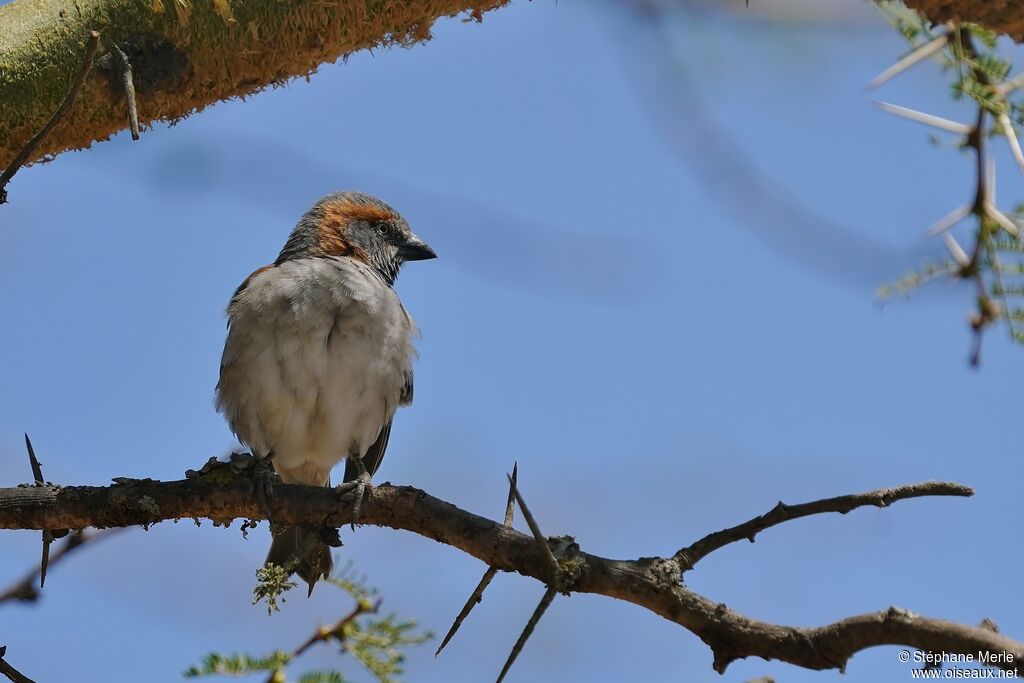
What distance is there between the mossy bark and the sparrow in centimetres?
129

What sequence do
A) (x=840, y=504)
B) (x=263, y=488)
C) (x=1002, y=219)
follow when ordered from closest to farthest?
(x=840, y=504) < (x=1002, y=219) < (x=263, y=488)

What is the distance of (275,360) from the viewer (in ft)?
16.4

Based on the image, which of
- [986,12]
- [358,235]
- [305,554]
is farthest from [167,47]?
[986,12]

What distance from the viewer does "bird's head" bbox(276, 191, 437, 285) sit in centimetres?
600

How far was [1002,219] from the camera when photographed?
11.2 ft

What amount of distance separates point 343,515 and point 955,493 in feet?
6.19

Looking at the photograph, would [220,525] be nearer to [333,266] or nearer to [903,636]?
[333,266]

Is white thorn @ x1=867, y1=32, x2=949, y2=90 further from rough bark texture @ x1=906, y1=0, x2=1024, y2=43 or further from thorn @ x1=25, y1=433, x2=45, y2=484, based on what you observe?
thorn @ x1=25, y1=433, x2=45, y2=484

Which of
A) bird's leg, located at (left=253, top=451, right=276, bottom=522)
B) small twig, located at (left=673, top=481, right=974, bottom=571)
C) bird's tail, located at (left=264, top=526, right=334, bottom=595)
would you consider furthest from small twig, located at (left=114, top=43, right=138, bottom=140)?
small twig, located at (left=673, top=481, right=974, bottom=571)

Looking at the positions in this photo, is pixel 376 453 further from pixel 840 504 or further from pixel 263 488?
pixel 840 504

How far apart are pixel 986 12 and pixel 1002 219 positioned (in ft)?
2.17

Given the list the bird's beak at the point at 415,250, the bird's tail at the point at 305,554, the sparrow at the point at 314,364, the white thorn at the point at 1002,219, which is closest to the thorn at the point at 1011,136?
the white thorn at the point at 1002,219

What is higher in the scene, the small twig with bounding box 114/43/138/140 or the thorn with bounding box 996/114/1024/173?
the thorn with bounding box 996/114/1024/173

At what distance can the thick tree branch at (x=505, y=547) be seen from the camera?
227cm
